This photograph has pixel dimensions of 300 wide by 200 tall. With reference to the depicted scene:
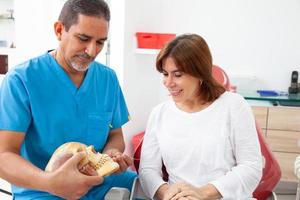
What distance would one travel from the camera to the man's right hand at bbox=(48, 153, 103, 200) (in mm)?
1001

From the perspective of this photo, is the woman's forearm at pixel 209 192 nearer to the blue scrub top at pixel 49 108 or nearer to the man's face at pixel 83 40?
the blue scrub top at pixel 49 108

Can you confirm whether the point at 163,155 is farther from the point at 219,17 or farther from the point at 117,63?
the point at 219,17

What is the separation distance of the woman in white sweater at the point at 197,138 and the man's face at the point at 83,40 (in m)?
0.30

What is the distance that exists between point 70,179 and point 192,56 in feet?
2.27

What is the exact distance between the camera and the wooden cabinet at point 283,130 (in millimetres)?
2770

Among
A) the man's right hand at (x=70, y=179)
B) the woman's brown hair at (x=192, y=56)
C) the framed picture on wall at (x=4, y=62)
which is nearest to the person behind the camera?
the man's right hand at (x=70, y=179)

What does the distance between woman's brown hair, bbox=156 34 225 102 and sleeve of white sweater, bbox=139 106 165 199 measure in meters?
0.25

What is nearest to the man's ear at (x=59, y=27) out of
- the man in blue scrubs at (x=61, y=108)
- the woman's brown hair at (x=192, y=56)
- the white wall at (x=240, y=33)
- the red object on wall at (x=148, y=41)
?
the man in blue scrubs at (x=61, y=108)

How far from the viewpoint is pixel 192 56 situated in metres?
1.38

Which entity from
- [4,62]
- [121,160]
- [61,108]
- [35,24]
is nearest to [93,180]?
[121,160]

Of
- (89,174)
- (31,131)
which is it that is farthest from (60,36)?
(89,174)

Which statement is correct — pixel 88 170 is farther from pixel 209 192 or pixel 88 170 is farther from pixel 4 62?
pixel 4 62

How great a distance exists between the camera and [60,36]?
1.30 m

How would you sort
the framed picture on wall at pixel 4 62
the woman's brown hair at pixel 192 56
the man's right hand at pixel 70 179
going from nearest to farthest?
the man's right hand at pixel 70 179 → the woman's brown hair at pixel 192 56 → the framed picture on wall at pixel 4 62
